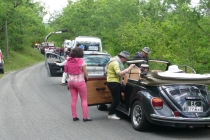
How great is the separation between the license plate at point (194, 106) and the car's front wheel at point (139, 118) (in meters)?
0.92

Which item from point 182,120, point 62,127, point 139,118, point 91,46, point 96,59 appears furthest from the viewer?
point 91,46

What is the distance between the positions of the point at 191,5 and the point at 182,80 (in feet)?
19.1

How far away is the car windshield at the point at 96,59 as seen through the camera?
545 inches

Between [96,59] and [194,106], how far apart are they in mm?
7795

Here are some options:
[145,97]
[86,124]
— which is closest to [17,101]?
[86,124]

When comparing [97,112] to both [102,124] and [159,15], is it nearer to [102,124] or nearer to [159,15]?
[102,124]

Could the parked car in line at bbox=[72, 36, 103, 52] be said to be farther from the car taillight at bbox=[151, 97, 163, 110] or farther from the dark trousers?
the car taillight at bbox=[151, 97, 163, 110]

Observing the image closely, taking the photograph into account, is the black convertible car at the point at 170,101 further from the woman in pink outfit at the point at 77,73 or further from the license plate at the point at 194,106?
the woman in pink outfit at the point at 77,73

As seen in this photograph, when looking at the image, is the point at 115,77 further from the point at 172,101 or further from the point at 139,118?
the point at 172,101

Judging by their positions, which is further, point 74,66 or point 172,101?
point 74,66

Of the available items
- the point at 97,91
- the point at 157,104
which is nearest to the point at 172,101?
the point at 157,104

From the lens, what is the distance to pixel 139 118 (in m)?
7.24

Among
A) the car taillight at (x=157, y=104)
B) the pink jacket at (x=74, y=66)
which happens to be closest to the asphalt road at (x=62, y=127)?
the car taillight at (x=157, y=104)

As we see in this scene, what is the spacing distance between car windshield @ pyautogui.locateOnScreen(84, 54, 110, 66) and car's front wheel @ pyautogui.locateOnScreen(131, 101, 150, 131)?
6528 mm
